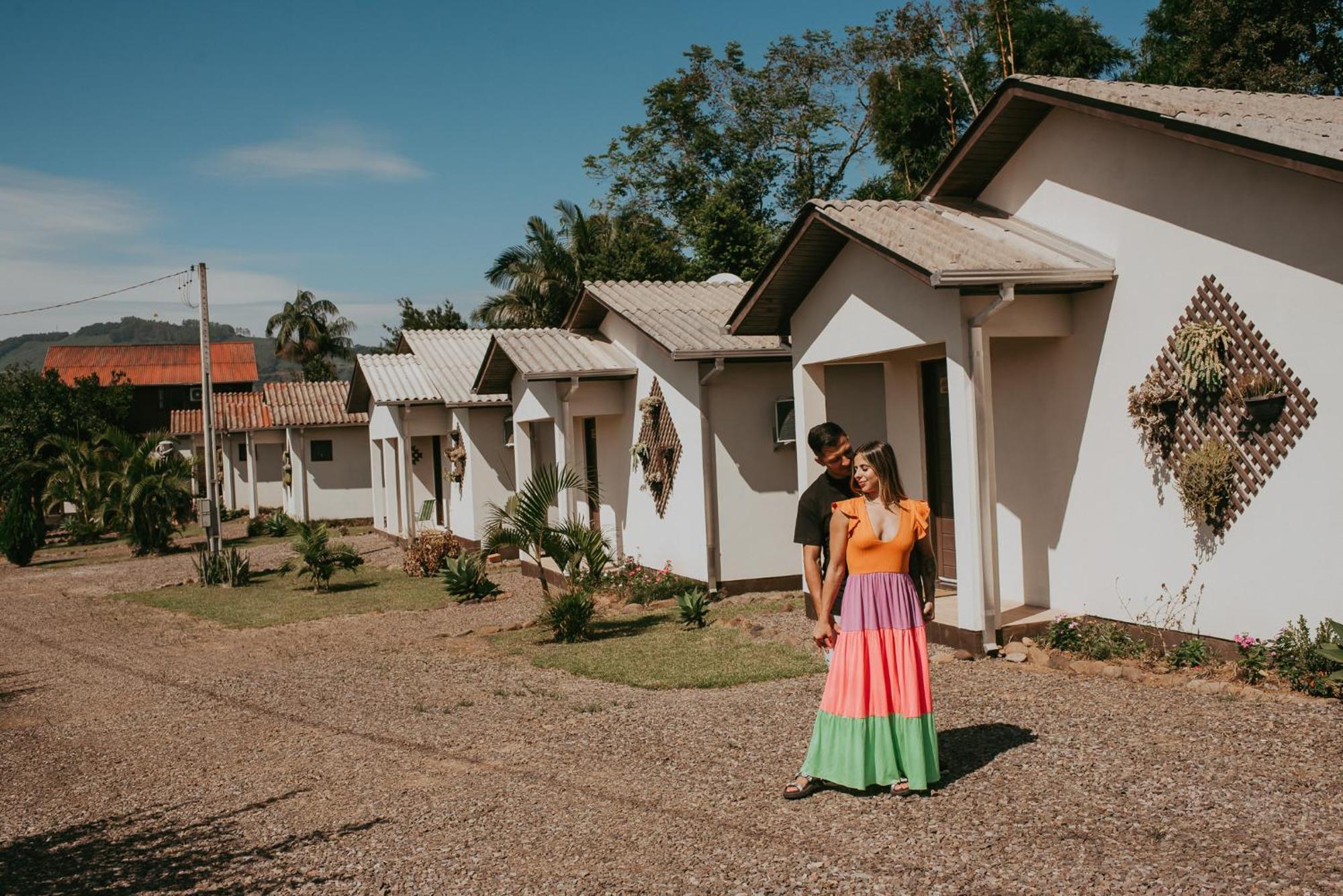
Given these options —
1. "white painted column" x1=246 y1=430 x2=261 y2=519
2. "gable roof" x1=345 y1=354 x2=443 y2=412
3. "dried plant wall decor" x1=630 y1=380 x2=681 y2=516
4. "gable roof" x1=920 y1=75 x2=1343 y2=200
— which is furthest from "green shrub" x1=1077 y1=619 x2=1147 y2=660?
"white painted column" x1=246 y1=430 x2=261 y2=519

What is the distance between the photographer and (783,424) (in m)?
13.6

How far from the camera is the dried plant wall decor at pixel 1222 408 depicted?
721 cm

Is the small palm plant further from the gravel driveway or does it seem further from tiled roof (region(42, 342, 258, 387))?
tiled roof (region(42, 342, 258, 387))

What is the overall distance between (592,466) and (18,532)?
15.3 metres

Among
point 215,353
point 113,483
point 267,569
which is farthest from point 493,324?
point 215,353

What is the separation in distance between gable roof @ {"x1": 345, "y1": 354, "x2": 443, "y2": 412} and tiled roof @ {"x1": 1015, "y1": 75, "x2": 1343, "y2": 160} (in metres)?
14.6

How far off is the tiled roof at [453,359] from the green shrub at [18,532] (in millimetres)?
9318

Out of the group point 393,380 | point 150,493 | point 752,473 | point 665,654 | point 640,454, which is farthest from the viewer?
point 150,493

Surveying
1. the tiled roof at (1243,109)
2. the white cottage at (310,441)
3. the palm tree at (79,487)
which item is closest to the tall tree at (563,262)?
the white cottage at (310,441)

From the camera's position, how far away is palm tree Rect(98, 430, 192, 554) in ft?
80.8

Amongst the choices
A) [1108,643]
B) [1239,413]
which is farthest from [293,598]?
[1239,413]

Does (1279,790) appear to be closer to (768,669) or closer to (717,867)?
(717,867)

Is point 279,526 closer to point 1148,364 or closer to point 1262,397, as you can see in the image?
point 1148,364

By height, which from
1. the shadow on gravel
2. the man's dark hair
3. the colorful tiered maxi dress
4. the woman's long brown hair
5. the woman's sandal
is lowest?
the shadow on gravel
